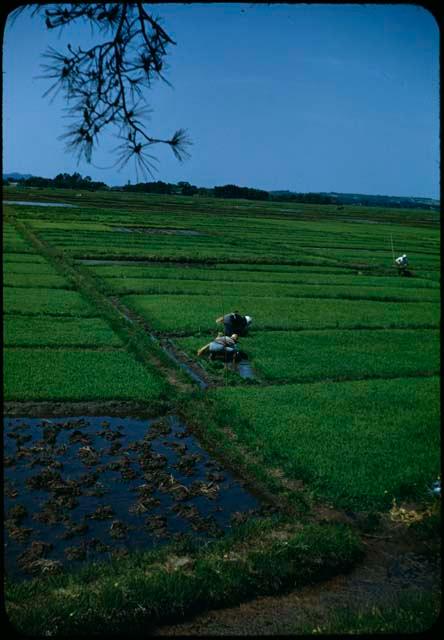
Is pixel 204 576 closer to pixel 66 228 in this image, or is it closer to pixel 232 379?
pixel 232 379

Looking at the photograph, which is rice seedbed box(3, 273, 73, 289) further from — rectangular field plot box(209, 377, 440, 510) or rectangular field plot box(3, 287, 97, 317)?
rectangular field plot box(209, 377, 440, 510)

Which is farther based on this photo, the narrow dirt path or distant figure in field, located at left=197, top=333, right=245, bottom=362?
distant figure in field, located at left=197, top=333, right=245, bottom=362

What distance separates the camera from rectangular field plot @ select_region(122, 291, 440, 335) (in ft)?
49.0

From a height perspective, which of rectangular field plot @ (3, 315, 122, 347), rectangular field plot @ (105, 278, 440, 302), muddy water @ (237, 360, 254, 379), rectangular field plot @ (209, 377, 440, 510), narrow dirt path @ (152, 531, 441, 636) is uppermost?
rectangular field plot @ (105, 278, 440, 302)

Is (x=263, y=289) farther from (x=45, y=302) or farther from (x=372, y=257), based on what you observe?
(x=372, y=257)

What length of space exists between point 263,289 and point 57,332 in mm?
8665

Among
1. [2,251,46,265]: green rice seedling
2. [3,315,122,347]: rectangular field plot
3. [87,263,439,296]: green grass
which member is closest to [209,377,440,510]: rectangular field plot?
[3,315,122,347]: rectangular field plot

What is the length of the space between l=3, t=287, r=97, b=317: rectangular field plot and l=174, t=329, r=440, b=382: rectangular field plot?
3.78 m

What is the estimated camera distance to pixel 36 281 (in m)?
19.1

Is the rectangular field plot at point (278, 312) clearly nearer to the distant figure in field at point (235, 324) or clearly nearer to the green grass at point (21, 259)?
the distant figure in field at point (235, 324)

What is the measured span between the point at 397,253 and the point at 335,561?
30.1 meters

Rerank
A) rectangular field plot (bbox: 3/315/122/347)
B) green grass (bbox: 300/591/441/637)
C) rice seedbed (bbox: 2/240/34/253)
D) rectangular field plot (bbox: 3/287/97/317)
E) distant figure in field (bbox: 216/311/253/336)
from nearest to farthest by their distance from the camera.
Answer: green grass (bbox: 300/591/441/637) < rectangular field plot (bbox: 3/315/122/347) < distant figure in field (bbox: 216/311/253/336) < rectangular field plot (bbox: 3/287/97/317) < rice seedbed (bbox: 2/240/34/253)

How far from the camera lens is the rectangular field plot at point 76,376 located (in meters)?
9.46

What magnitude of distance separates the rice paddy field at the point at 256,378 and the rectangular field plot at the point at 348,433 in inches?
1.1
